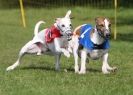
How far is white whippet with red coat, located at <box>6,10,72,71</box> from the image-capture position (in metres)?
12.5

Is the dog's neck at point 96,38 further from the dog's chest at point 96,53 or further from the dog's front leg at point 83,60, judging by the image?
the dog's front leg at point 83,60

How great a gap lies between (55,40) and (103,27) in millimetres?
1327

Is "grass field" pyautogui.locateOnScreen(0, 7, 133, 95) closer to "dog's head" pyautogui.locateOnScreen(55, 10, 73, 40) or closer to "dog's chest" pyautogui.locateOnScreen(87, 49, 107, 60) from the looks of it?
"dog's chest" pyautogui.locateOnScreen(87, 49, 107, 60)

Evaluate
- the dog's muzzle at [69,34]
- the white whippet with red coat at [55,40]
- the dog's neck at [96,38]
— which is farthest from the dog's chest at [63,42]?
the dog's neck at [96,38]

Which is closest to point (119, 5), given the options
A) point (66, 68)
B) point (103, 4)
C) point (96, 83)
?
point (103, 4)

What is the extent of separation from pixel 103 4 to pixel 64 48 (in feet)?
84.2

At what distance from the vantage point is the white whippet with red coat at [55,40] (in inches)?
494

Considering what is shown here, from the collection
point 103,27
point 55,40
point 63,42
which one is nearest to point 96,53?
point 103,27

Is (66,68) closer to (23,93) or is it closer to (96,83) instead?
(96,83)

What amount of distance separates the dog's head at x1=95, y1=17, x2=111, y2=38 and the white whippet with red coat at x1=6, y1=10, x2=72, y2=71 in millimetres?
677

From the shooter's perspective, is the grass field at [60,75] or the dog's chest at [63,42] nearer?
the grass field at [60,75]

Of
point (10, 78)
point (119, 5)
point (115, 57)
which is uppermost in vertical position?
point (10, 78)

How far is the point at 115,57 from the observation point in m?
16.6

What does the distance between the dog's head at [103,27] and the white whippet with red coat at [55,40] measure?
0.68 meters
